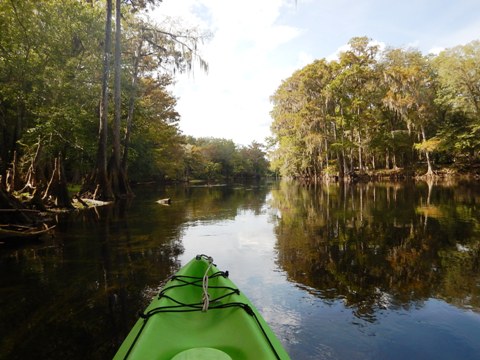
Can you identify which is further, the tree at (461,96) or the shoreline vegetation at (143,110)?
the tree at (461,96)

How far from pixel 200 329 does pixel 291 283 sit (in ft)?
9.27

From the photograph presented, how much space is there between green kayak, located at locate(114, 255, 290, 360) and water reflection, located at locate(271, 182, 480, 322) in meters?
1.95

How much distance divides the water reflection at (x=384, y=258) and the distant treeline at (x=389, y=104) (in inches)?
1035

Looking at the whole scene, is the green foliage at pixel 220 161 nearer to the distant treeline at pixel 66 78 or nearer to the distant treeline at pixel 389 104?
the distant treeline at pixel 389 104

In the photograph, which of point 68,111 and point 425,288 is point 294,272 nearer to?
point 425,288

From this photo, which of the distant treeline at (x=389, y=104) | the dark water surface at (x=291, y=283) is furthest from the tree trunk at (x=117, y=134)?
the distant treeline at (x=389, y=104)

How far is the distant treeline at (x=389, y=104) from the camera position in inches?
1351

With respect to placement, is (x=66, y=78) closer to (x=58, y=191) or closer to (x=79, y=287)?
(x=58, y=191)

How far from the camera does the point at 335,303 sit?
4.45m

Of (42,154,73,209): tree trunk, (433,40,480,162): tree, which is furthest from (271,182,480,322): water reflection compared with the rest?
(433,40,480,162): tree

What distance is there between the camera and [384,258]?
→ 6.52 metres

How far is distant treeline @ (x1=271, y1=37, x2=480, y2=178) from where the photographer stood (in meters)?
34.3

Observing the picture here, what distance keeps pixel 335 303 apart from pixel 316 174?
154 feet

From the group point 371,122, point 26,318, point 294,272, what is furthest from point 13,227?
point 371,122
